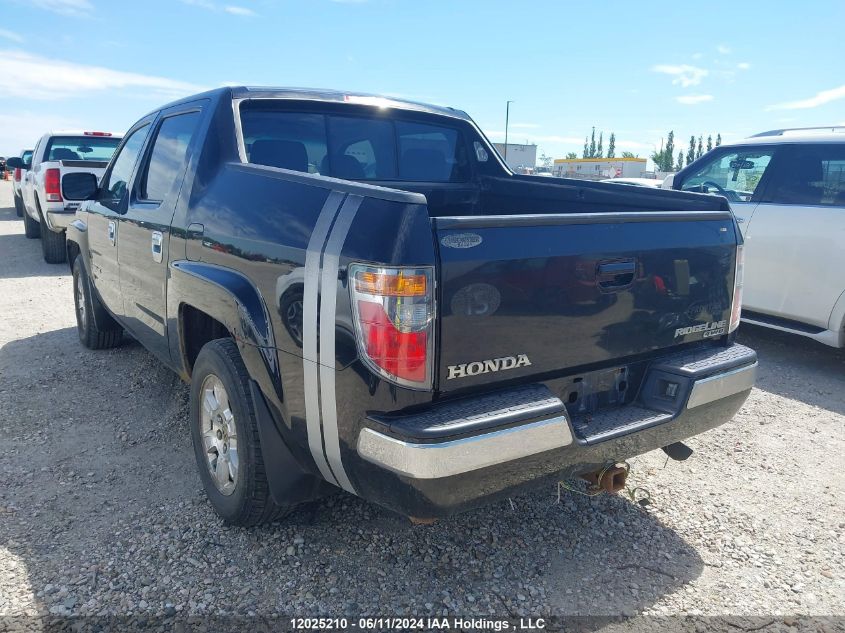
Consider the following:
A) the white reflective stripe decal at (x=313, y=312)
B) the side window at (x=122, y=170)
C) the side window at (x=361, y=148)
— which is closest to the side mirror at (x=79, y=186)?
the side window at (x=122, y=170)

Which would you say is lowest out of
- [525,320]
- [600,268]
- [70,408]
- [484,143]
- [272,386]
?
[70,408]

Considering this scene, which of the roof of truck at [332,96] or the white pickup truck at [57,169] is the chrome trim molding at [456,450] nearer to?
the roof of truck at [332,96]

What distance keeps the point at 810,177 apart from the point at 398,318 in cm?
484

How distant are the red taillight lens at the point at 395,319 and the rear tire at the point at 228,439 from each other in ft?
2.65

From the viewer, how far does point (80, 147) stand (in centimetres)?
1089

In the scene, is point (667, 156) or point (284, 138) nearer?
point (284, 138)

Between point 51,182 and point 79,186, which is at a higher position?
point 79,186

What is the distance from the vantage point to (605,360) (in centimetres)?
266

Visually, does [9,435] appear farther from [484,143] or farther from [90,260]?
[484,143]

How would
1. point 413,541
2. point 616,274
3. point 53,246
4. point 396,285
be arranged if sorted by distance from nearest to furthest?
1. point 396,285
2. point 616,274
3. point 413,541
4. point 53,246

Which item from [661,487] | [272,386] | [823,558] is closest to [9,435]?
[272,386]

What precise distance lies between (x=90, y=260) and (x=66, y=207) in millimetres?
5042

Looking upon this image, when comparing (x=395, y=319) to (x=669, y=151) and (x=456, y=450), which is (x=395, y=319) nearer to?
(x=456, y=450)

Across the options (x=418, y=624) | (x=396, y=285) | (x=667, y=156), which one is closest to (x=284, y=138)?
(x=396, y=285)
